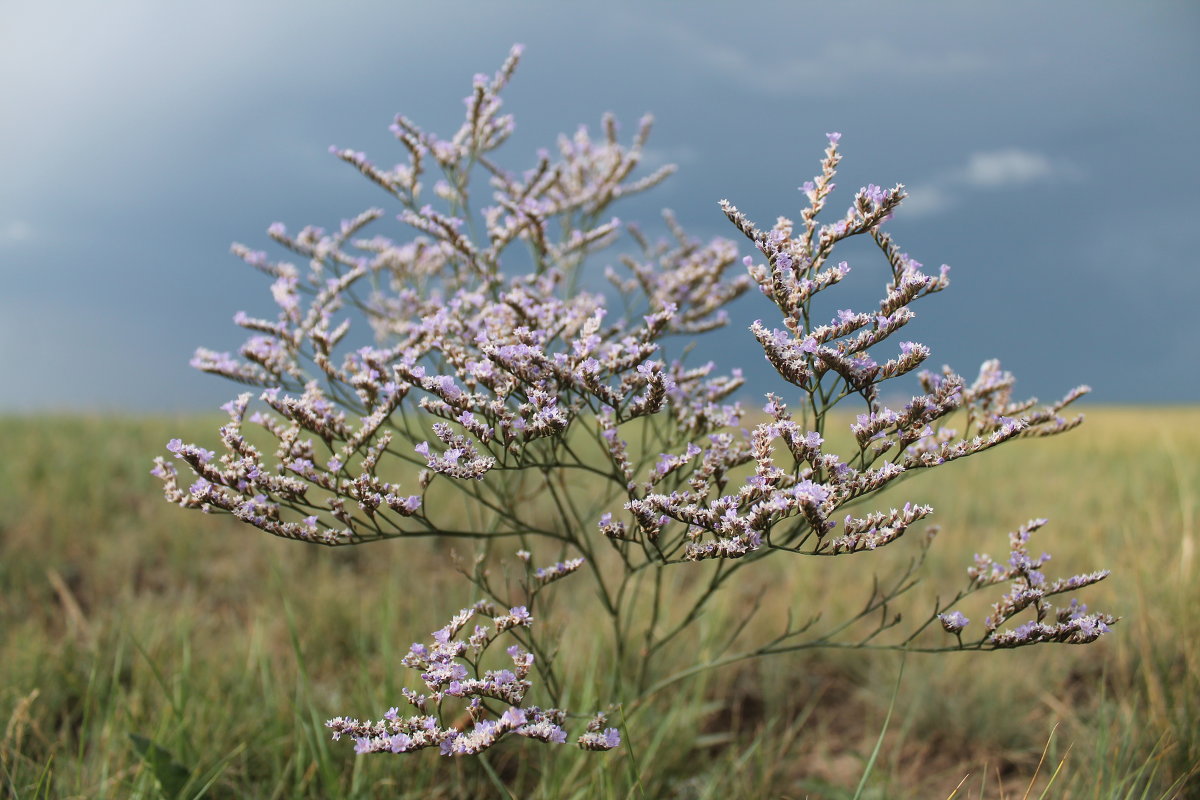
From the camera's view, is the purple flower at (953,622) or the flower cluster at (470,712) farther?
the purple flower at (953,622)

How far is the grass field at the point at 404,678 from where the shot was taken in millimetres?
3867

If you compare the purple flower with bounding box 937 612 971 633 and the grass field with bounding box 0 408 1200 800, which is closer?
the purple flower with bounding box 937 612 971 633

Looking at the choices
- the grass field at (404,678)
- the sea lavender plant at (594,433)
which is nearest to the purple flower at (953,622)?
the sea lavender plant at (594,433)

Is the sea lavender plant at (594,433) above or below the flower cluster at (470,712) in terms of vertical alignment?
above

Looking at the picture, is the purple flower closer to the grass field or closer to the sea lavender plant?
the sea lavender plant

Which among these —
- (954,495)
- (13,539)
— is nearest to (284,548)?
(13,539)

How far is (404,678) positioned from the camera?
185 inches

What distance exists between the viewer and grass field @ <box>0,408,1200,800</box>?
3867 millimetres

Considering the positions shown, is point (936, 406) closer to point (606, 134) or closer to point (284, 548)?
point (606, 134)

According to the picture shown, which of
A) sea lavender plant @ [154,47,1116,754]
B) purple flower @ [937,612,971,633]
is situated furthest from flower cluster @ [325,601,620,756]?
purple flower @ [937,612,971,633]

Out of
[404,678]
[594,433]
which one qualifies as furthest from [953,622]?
[404,678]

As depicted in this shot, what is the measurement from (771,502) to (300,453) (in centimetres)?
149

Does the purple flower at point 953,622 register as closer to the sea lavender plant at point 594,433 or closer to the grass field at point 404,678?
the sea lavender plant at point 594,433

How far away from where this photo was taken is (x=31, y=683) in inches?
186
